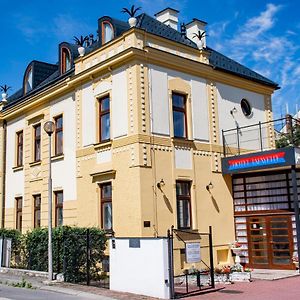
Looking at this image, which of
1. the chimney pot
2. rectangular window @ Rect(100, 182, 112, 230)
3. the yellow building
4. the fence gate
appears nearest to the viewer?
the fence gate

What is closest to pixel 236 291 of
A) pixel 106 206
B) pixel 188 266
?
pixel 188 266

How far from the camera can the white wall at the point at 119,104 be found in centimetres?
1727

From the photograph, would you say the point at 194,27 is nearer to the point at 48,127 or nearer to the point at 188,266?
the point at 48,127

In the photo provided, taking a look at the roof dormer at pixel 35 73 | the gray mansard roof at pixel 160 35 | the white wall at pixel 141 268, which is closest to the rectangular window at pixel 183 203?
the white wall at pixel 141 268

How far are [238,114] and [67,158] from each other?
306 inches

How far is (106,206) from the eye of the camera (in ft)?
58.9

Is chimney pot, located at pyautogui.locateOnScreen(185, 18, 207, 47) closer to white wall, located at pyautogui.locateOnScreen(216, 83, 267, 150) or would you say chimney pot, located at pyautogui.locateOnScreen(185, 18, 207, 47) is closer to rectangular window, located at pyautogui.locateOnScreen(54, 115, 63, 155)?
white wall, located at pyautogui.locateOnScreen(216, 83, 267, 150)

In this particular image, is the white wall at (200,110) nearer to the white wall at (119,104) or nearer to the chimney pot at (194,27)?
the white wall at (119,104)

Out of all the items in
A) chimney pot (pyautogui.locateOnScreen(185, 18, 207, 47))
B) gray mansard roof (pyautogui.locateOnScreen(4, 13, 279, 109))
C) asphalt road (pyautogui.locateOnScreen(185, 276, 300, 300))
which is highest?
chimney pot (pyautogui.locateOnScreen(185, 18, 207, 47))

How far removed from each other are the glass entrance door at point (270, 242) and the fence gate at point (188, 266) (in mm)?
2154

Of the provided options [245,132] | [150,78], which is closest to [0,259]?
[150,78]

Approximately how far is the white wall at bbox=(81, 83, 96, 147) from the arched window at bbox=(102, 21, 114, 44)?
6.34 ft

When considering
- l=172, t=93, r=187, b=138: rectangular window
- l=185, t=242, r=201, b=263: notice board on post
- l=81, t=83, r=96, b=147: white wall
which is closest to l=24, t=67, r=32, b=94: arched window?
l=81, t=83, r=96, b=147: white wall

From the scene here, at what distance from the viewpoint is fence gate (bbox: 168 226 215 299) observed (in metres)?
13.1
